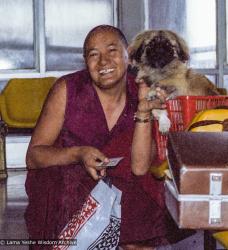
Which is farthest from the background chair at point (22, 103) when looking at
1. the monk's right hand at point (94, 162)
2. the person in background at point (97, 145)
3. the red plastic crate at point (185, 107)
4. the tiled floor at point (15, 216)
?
the monk's right hand at point (94, 162)

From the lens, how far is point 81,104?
230cm

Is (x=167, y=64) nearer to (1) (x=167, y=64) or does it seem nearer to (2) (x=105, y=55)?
(1) (x=167, y=64)

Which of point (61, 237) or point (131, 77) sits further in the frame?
point (131, 77)

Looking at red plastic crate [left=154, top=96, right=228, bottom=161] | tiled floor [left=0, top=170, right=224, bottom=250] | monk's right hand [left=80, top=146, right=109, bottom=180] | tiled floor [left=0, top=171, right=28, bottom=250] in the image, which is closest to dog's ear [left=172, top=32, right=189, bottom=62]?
red plastic crate [left=154, top=96, right=228, bottom=161]

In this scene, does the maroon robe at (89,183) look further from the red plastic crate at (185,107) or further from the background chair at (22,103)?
the background chair at (22,103)

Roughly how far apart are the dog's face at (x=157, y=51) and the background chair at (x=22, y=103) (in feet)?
11.2

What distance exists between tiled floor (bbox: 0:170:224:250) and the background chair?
1.94ft

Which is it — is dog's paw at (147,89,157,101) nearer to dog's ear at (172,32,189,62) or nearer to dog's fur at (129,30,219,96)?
dog's fur at (129,30,219,96)

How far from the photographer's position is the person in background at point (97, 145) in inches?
81.5

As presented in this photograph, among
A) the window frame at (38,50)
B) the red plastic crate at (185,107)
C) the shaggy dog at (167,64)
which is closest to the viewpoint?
the red plastic crate at (185,107)

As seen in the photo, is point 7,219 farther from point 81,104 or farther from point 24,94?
point 24,94

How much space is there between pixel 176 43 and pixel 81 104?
3.19 ft

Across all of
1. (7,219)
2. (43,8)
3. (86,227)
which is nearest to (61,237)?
(86,227)

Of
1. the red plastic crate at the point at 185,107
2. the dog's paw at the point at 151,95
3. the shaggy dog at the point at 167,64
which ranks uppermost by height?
the shaggy dog at the point at 167,64
